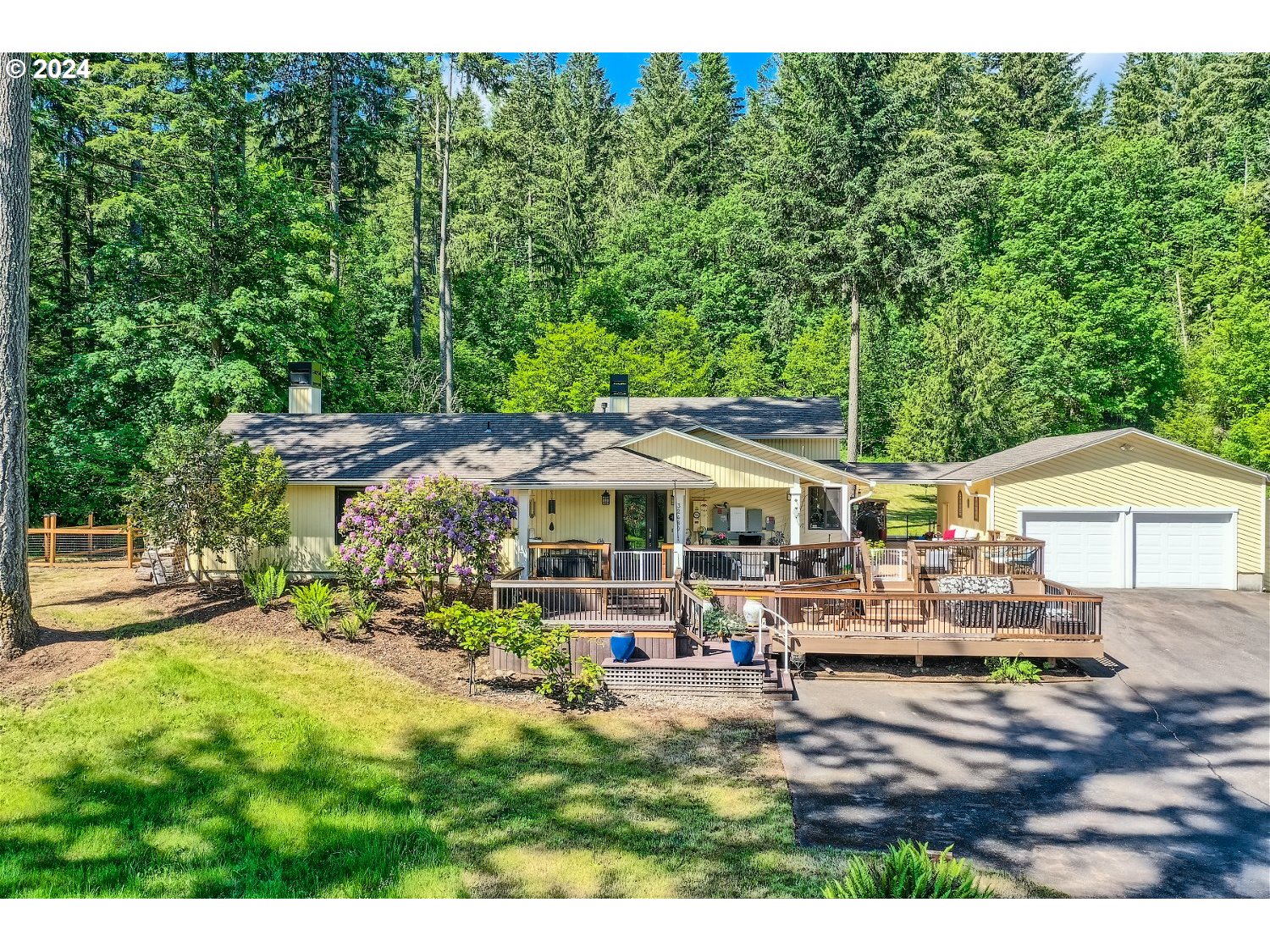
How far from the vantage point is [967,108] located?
3197cm

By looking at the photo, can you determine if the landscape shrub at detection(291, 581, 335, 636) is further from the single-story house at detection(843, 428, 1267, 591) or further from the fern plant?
the single-story house at detection(843, 428, 1267, 591)

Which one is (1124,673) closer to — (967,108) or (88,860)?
(88,860)

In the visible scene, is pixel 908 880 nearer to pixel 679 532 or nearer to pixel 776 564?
pixel 776 564

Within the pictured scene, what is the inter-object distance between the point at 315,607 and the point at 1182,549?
1854 centimetres

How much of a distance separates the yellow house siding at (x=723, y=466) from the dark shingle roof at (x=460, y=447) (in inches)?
15.6

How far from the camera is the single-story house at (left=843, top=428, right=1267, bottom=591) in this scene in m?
16.0

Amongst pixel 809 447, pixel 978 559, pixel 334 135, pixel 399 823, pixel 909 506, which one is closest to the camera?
pixel 399 823

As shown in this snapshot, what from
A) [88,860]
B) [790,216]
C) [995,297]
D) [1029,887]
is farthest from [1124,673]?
[995,297]

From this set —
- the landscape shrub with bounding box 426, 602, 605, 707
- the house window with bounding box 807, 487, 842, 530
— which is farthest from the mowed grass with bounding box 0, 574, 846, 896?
the house window with bounding box 807, 487, 842, 530

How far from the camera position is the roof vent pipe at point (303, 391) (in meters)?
18.2

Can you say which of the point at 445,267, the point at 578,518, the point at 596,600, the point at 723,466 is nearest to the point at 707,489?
the point at 723,466

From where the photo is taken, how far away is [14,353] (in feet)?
29.5

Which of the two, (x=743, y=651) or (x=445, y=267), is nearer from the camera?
(x=743, y=651)

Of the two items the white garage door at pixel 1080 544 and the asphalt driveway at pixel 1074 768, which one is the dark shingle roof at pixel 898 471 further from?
the asphalt driveway at pixel 1074 768
